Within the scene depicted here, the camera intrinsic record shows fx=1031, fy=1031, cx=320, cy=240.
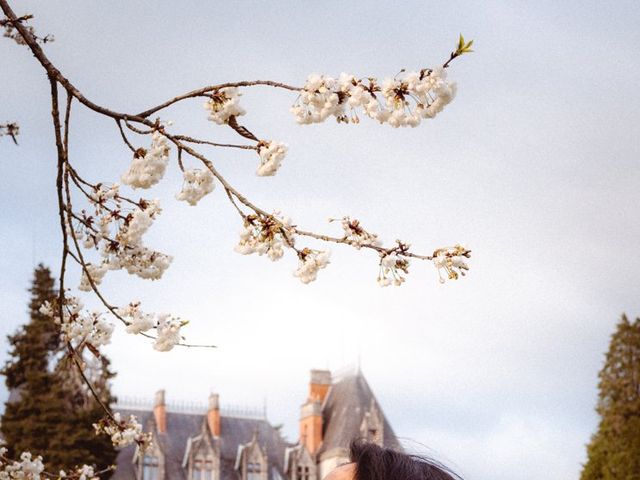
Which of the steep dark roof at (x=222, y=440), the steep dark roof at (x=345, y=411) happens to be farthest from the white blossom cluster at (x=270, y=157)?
the steep dark roof at (x=345, y=411)

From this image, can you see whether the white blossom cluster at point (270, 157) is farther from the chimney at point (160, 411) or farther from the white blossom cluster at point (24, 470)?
the chimney at point (160, 411)

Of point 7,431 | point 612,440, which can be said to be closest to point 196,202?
point 7,431

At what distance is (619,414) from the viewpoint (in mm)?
31359

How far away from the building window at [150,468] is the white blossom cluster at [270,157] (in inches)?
1506

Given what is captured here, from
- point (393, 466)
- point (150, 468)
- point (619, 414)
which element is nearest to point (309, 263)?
point (393, 466)

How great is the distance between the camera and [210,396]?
4362 centimetres

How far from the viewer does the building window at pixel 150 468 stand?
41000 millimetres

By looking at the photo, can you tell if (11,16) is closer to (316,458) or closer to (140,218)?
(140,218)

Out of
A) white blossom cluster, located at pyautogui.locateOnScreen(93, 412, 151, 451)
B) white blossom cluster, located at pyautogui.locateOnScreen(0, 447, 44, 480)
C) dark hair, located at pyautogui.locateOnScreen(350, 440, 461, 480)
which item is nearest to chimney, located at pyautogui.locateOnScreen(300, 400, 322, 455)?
white blossom cluster, located at pyautogui.locateOnScreen(93, 412, 151, 451)

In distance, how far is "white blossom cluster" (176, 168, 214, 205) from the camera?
187 inches

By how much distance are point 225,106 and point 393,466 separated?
2742mm

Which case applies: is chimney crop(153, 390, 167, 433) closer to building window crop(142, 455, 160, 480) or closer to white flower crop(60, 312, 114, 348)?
building window crop(142, 455, 160, 480)

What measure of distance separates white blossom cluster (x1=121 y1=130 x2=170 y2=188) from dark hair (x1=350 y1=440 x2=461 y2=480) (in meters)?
2.83

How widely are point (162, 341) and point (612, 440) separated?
27.9m
